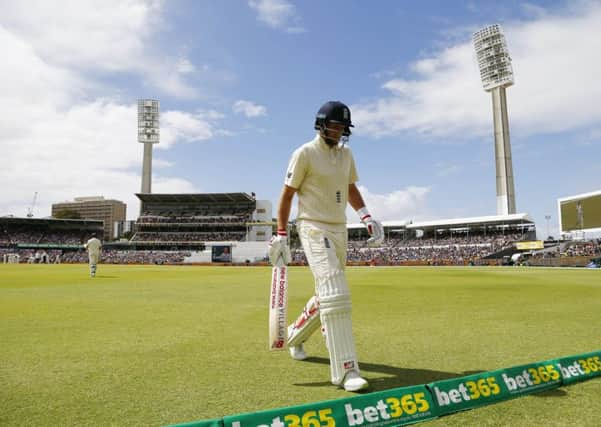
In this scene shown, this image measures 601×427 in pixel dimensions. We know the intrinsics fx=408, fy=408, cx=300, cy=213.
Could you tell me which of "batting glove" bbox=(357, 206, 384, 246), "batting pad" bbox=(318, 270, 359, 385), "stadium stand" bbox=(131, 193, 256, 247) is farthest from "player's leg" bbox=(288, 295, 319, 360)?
"stadium stand" bbox=(131, 193, 256, 247)

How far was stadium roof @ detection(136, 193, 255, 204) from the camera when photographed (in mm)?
93688

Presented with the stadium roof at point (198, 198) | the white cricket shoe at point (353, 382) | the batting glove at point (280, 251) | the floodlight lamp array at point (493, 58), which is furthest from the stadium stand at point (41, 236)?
the floodlight lamp array at point (493, 58)

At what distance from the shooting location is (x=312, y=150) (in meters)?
4.39

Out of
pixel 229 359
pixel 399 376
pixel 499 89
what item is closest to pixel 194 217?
pixel 499 89

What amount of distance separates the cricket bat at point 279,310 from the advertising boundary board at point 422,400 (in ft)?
5.35

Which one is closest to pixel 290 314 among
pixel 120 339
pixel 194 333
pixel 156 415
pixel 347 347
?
pixel 194 333

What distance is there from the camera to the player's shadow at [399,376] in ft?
12.1

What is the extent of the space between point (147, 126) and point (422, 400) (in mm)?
107663

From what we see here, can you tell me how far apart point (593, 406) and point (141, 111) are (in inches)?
4284

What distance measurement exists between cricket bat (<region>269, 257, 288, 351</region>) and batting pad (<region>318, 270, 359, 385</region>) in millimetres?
515

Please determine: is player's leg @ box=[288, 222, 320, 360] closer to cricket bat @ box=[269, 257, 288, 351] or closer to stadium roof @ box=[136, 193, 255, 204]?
cricket bat @ box=[269, 257, 288, 351]

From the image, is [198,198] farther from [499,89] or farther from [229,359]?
[229,359]

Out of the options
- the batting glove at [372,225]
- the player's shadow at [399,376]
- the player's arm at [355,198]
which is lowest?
the player's shadow at [399,376]

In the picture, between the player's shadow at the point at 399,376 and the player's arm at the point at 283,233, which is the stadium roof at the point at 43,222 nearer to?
the player's arm at the point at 283,233
